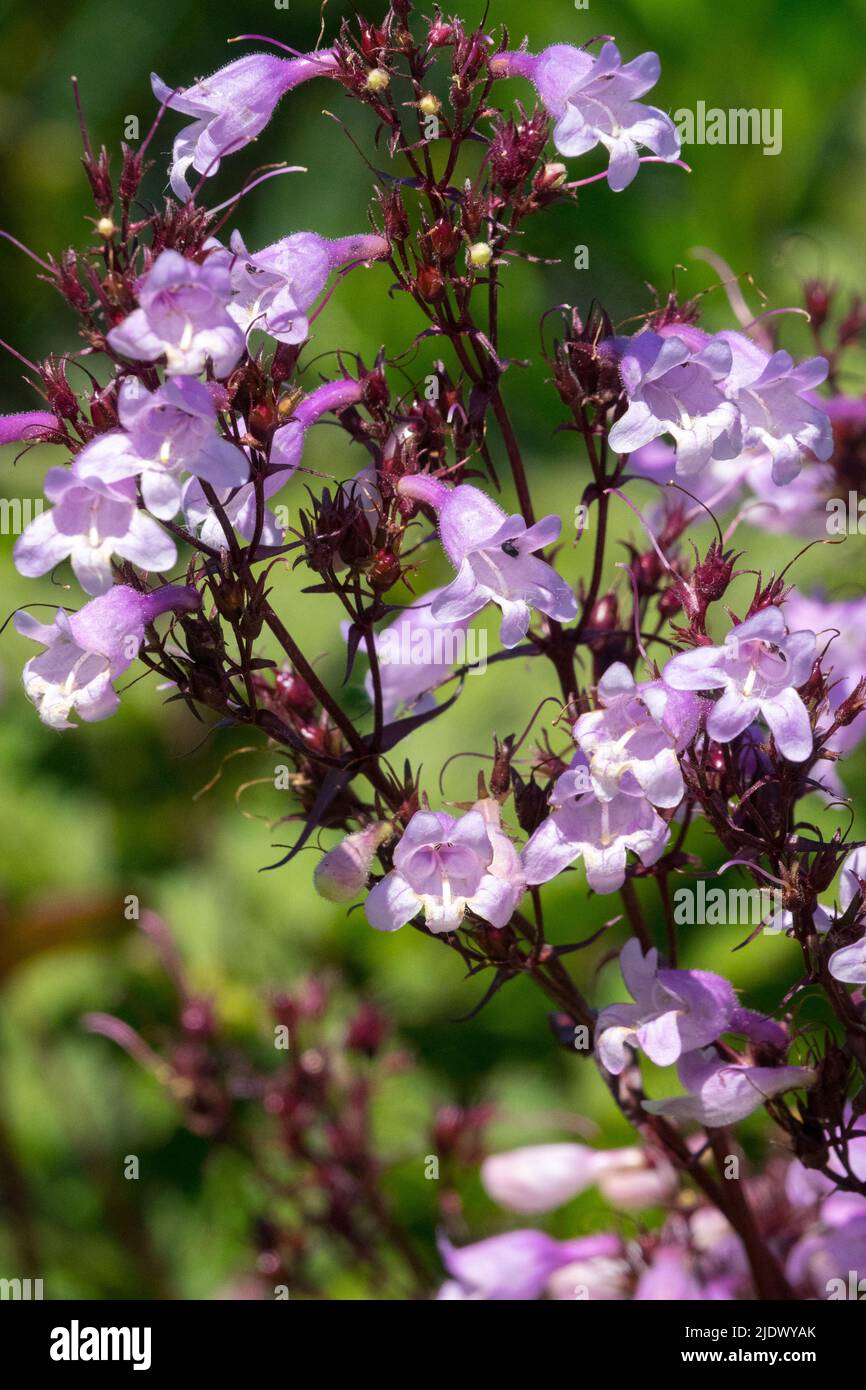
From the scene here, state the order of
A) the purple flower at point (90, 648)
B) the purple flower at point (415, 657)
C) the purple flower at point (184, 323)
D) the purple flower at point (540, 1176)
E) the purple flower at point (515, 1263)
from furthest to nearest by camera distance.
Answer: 1. the purple flower at point (540, 1176)
2. the purple flower at point (515, 1263)
3. the purple flower at point (415, 657)
4. the purple flower at point (90, 648)
5. the purple flower at point (184, 323)

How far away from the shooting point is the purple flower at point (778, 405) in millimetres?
973

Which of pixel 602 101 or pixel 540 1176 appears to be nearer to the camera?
pixel 602 101

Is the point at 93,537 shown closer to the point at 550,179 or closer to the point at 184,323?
the point at 184,323

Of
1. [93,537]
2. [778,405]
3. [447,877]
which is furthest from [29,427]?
[778,405]

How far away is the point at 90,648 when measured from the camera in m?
0.88

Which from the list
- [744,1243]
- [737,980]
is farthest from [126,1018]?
[744,1243]

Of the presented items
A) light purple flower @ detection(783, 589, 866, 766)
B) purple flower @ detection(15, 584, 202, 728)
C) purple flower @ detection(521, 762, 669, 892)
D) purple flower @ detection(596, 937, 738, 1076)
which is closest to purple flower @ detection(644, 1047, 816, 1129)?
purple flower @ detection(596, 937, 738, 1076)

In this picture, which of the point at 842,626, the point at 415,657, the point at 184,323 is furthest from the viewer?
the point at 842,626

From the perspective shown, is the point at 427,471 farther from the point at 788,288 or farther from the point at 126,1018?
the point at 788,288

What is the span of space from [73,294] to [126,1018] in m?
1.61

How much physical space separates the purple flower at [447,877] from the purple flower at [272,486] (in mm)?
214

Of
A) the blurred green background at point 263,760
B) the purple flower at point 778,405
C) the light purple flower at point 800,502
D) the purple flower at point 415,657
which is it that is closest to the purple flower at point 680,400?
the purple flower at point 778,405

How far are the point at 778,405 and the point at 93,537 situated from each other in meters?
0.47

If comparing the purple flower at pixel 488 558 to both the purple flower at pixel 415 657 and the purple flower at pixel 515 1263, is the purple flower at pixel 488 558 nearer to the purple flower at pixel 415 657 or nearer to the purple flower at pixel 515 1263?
the purple flower at pixel 415 657
